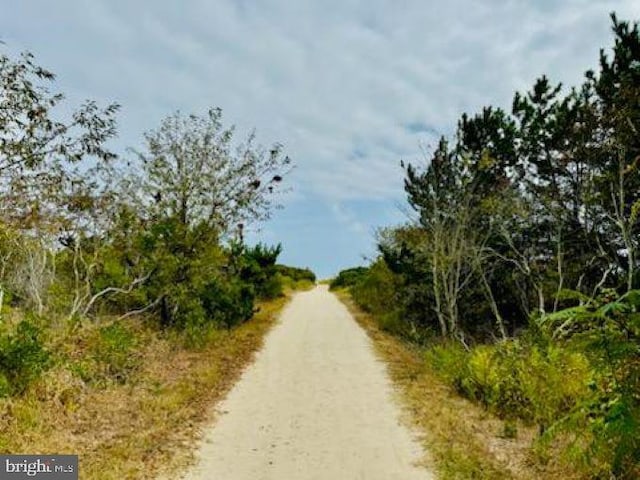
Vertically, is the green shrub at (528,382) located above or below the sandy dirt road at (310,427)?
above

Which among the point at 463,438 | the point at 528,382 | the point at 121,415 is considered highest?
the point at 528,382

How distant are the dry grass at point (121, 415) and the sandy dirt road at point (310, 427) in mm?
373

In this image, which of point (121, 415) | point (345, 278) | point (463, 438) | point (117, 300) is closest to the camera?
point (463, 438)

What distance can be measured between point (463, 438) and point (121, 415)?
4.43 m

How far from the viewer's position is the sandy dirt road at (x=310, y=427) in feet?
18.7

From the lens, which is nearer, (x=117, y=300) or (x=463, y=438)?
(x=463, y=438)

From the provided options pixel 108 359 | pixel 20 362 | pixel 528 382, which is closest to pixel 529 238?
pixel 528 382

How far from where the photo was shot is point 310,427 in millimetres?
7250

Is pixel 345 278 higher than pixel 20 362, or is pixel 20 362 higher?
pixel 345 278

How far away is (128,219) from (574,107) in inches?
469

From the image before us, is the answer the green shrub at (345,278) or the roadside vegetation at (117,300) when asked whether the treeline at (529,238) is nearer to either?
the roadside vegetation at (117,300)

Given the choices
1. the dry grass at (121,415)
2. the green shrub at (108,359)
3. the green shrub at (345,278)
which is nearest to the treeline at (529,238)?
the dry grass at (121,415)

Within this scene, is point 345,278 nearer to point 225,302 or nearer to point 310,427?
point 225,302

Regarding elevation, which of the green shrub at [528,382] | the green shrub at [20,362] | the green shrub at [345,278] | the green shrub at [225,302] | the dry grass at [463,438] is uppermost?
the green shrub at [345,278]
